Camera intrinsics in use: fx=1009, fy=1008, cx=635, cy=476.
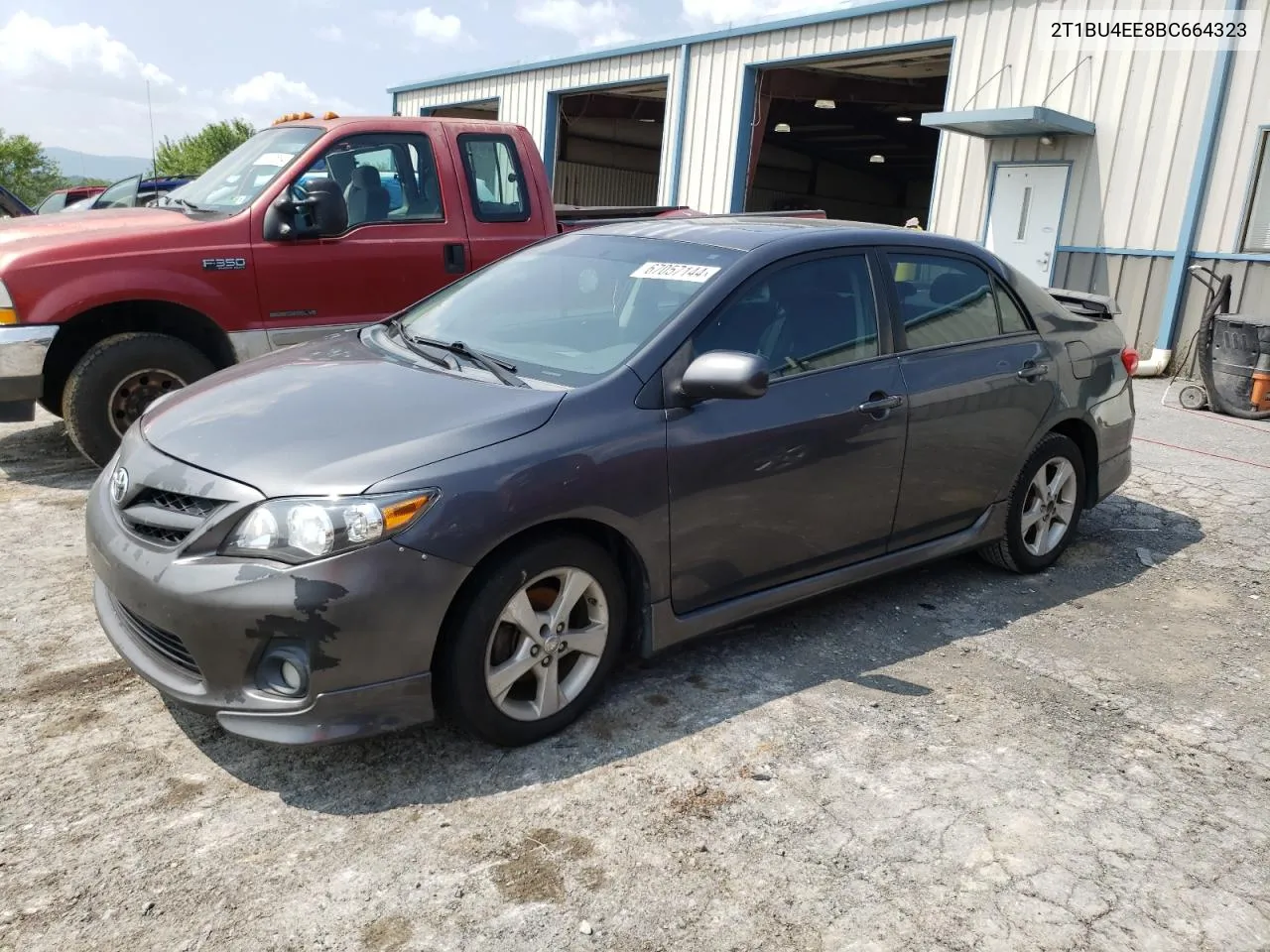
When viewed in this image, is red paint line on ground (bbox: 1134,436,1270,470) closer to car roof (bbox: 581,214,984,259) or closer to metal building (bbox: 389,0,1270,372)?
metal building (bbox: 389,0,1270,372)

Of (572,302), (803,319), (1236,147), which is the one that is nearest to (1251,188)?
(1236,147)

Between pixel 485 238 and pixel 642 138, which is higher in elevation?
pixel 642 138

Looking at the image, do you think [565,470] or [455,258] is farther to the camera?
[455,258]

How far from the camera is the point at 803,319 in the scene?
3.73 metres

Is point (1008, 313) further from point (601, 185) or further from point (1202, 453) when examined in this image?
point (601, 185)

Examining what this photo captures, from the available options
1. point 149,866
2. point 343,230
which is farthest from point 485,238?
point 149,866

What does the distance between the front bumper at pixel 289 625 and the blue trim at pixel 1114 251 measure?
1057 centimetres

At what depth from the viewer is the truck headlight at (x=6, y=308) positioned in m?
5.11

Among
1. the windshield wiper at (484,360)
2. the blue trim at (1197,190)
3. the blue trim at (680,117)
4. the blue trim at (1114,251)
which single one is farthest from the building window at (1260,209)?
the windshield wiper at (484,360)

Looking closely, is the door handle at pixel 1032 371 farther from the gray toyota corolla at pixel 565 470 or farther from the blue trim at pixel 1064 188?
the blue trim at pixel 1064 188

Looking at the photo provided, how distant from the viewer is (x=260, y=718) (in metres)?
2.70

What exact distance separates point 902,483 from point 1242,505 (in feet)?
11.2

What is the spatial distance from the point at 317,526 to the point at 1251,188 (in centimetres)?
1083

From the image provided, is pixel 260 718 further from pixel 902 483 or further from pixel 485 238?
pixel 485 238
